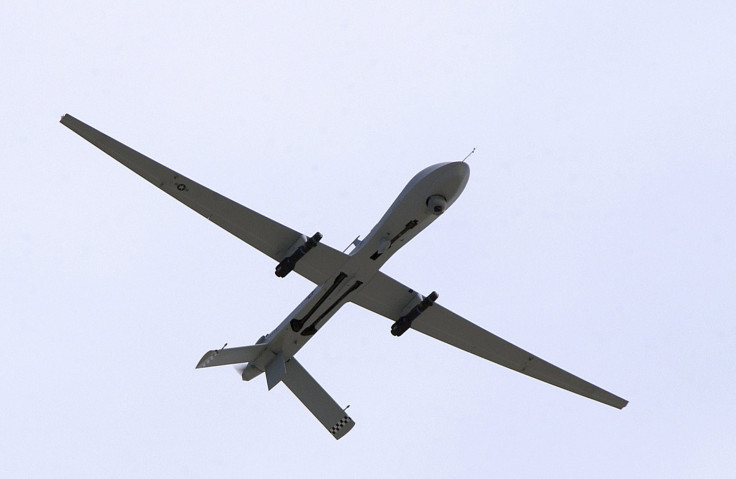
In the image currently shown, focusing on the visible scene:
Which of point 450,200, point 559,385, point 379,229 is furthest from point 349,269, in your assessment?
point 559,385

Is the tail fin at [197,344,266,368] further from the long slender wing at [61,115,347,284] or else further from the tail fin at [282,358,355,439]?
the long slender wing at [61,115,347,284]

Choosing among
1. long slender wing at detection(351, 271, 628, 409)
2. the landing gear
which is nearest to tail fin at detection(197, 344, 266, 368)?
long slender wing at detection(351, 271, 628, 409)

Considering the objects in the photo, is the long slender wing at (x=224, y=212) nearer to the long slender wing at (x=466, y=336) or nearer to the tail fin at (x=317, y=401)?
the long slender wing at (x=466, y=336)

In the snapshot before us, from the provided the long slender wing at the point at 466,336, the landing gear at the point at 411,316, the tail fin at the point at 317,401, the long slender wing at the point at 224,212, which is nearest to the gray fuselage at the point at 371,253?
the long slender wing at the point at 224,212

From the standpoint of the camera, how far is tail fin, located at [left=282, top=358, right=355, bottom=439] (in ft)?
141

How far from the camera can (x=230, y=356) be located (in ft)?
135

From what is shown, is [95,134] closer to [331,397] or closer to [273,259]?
[273,259]

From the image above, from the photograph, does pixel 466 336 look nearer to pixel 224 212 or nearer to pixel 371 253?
pixel 371 253

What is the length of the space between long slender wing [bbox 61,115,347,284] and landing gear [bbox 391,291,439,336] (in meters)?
3.86

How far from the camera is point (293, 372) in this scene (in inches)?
1687

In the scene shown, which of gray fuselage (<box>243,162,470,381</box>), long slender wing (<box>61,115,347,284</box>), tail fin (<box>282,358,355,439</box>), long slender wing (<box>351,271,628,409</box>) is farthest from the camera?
tail fin (<box>282,358,355,439</box>)

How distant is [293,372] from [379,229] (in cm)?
707

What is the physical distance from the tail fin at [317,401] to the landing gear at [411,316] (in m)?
3.58

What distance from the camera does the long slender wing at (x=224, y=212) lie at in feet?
121
